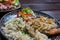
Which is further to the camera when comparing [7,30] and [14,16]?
[14,16]

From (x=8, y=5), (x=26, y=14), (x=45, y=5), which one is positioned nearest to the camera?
(x=26, y=14)

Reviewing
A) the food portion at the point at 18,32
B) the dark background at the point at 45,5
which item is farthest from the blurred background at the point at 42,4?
the food portion at the point at 18,32

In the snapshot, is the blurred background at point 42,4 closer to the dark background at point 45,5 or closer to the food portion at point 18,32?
the dark background at point 45,5

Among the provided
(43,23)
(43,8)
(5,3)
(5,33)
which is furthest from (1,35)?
(43,8)

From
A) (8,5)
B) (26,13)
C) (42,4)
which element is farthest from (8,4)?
(42,4)

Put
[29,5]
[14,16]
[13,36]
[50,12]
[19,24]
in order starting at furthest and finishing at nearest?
[29,5] < [50,12] < [14,16] < [19,24] < [13,36]

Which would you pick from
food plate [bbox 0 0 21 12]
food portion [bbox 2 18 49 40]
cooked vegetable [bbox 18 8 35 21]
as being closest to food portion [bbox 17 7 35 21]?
cooked vegetable [bbox 18 8 35 21]

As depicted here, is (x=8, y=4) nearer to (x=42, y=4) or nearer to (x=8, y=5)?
(x=8, y=5)

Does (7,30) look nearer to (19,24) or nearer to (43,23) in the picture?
(19,24)
